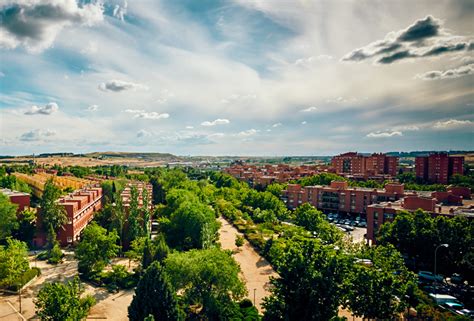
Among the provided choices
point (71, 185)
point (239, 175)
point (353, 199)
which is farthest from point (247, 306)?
point (239, 175)

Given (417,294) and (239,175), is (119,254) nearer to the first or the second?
(417,294)

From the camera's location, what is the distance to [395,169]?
113625 millimetres

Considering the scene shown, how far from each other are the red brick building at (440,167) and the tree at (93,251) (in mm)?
92568

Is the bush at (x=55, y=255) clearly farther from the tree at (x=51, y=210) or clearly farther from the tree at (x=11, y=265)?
the tree at (x=11, y=265)

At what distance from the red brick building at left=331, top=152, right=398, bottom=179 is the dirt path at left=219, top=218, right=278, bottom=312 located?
7541 centimetres

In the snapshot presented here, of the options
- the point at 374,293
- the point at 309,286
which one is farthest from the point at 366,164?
the point at 309,286

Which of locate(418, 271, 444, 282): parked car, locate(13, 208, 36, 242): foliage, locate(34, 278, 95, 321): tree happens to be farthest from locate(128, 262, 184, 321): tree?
locate(13, 208, 36, 242): foliage

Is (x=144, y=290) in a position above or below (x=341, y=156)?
below

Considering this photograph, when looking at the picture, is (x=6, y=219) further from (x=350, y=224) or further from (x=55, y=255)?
(x=350, y=224)

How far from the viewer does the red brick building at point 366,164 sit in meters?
113

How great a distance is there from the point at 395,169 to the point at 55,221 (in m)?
108

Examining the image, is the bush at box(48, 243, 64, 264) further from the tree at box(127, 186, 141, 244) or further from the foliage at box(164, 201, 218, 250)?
the foliage at box(164, 201, 218, 250)

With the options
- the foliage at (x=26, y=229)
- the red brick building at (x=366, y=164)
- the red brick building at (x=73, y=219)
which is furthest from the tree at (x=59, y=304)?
the red brick building at (x=366, y=164)

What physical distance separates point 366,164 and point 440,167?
26569 millimetres
